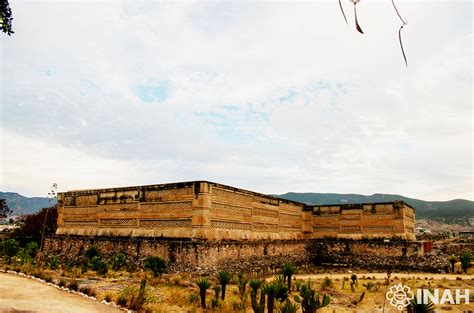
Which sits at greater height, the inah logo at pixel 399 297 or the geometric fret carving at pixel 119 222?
the geometric fret carving at pixel 119 222

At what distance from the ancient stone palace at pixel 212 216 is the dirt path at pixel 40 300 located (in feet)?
25.8

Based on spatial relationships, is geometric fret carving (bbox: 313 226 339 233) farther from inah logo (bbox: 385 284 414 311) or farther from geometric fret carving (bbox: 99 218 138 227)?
geometric fret carving (bbox: 99 218 138 227)

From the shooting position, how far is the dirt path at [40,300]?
378 inches

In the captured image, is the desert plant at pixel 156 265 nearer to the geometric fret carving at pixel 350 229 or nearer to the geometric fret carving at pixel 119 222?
the geometric fret carving at pixel 119 222

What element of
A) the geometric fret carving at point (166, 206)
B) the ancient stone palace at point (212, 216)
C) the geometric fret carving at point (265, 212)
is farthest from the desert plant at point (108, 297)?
the geometric fret carving at point (265, 212)

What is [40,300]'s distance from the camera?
35.0ft

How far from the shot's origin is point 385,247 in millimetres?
27641

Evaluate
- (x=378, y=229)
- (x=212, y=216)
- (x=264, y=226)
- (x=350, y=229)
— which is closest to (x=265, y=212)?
(x=264, y=226)

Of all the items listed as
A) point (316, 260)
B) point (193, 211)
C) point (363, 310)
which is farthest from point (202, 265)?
point (316, 260)

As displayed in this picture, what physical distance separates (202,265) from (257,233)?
248 inches

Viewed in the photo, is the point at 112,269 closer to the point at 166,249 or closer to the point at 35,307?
the point at 166,249

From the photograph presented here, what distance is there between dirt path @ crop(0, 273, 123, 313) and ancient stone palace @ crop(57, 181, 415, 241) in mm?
7864

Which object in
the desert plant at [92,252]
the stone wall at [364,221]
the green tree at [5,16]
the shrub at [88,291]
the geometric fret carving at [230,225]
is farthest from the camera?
the stone wall at [364,221]

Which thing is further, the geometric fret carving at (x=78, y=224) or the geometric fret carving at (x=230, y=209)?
the geometric fret carving at (x=78, y=224)
